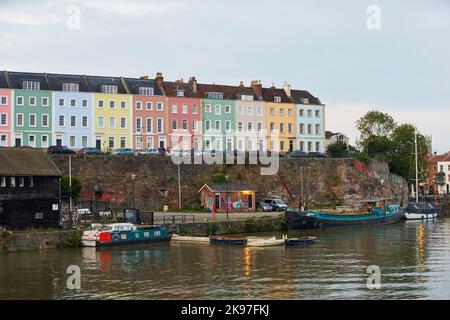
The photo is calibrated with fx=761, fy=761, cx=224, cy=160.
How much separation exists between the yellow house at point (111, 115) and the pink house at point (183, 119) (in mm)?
4761

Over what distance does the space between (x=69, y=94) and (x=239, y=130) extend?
2013 centimetres

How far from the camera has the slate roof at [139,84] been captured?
8119cm

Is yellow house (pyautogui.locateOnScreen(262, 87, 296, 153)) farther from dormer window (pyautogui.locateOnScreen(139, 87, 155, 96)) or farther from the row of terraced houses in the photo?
dormer window (pyautogui.locateOnScreen(139, 87, 155, 96))

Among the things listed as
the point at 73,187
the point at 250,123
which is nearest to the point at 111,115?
the point at 250,123

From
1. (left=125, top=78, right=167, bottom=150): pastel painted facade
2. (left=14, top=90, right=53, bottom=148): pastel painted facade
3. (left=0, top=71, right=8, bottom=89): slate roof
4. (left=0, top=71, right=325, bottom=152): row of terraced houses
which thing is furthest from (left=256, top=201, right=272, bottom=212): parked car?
(left=0, top=71, right=8, bottom=89): slate roof

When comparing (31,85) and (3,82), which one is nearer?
(3,82)

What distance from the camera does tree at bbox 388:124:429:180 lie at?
9712 cm

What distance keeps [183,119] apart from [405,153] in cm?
3283

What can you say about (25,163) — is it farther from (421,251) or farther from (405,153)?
(405,153)

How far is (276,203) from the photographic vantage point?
229ft

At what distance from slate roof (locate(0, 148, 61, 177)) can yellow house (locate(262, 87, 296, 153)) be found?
1592 inches

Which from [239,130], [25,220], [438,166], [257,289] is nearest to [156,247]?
[25,220]
